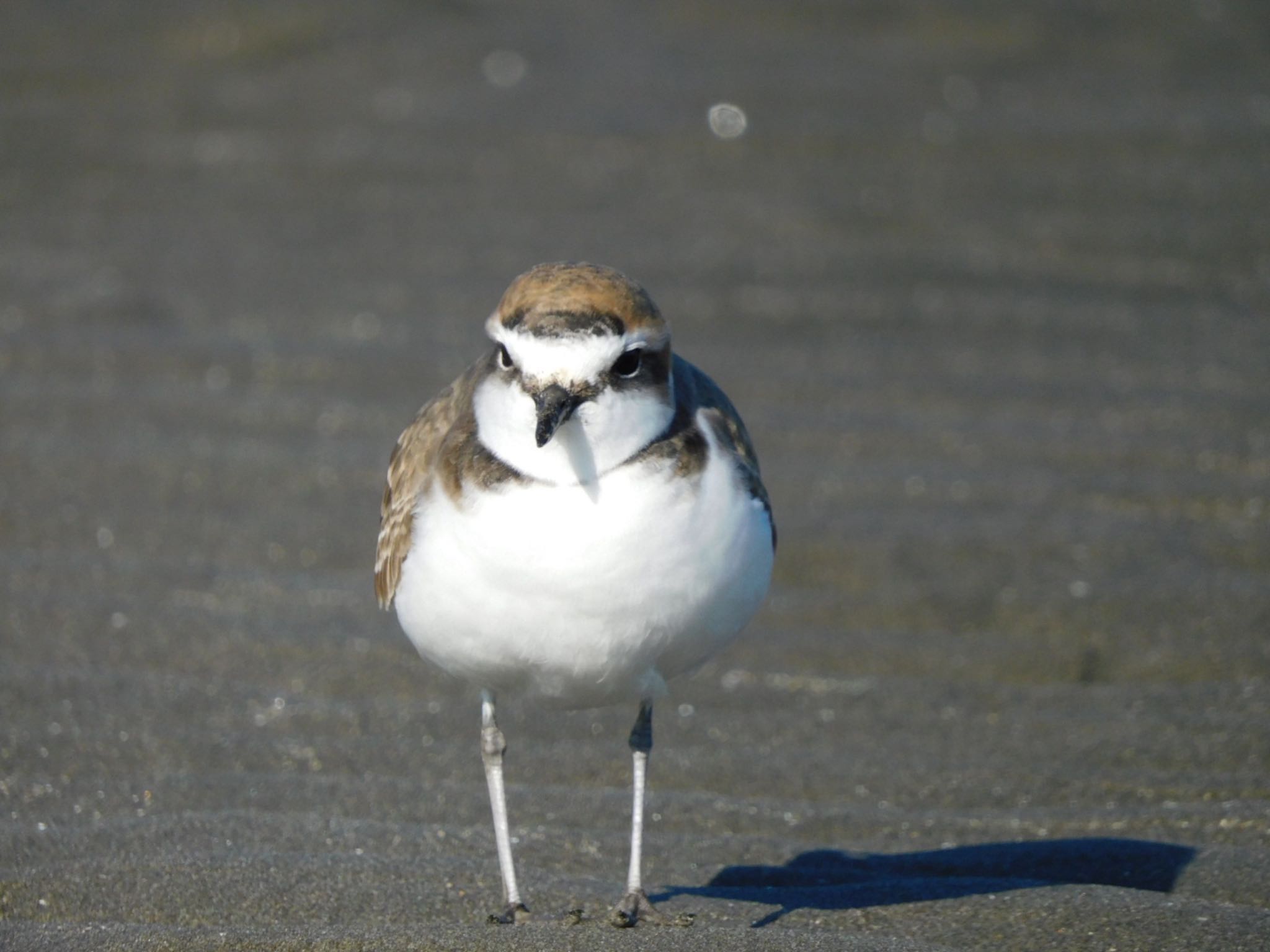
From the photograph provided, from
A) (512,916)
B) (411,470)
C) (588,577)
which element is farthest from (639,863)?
(411,470)

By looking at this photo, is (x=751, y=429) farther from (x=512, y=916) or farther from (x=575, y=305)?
(x=575, y=305)

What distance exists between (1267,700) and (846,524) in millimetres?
1946

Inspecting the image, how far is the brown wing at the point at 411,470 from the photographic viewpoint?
14.1 feet

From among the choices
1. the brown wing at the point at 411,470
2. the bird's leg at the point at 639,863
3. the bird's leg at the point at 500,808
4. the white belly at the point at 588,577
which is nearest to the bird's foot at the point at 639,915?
the bird's leg at the point at 639,863

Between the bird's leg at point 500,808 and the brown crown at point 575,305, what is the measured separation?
1.12 m

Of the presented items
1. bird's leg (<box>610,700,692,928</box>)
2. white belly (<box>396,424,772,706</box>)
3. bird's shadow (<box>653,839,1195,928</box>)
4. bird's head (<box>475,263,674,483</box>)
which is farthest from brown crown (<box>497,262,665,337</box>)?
bird's shadow (<box>653,839,1195,928</box>)

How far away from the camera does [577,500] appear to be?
12.6ft

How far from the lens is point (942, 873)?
484 centimetres

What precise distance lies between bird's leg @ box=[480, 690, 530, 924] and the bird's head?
34.2 inches

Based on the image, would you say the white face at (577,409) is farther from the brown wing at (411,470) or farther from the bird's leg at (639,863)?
the bird's leg at (639,863)

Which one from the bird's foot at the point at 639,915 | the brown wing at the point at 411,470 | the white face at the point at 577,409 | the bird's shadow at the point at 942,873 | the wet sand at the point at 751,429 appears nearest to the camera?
the white face at the point at 577,409

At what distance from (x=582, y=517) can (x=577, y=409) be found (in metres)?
0.24

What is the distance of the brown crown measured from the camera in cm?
378

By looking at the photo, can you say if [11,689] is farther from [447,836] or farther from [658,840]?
[658,840]
